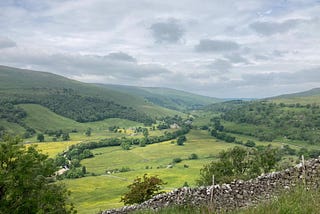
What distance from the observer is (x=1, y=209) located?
27141 millimetres

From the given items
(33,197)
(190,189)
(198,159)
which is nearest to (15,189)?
(33,197)

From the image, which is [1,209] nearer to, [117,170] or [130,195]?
[130,195]

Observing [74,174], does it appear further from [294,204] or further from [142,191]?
[294,204]

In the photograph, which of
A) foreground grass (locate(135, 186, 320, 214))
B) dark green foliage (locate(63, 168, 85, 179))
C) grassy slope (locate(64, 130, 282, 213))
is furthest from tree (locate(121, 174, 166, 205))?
dark green foliage (locate(63, 168, 85, 179))

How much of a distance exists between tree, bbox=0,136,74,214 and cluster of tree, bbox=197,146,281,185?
3285 cm

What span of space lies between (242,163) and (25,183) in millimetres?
47916

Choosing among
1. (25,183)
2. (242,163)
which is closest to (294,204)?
(25,183)

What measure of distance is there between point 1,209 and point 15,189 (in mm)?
1909

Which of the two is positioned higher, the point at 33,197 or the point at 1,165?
the point at 1,165

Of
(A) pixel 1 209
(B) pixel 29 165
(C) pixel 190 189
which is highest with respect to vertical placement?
(C) pixel 190 189

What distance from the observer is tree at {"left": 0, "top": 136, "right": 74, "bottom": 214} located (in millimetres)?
28297

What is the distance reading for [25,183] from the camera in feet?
95.8

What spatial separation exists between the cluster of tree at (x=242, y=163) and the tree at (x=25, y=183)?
32.8m

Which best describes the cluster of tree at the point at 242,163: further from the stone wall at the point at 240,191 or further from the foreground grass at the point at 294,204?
the foreground grass at the point at 294,204
